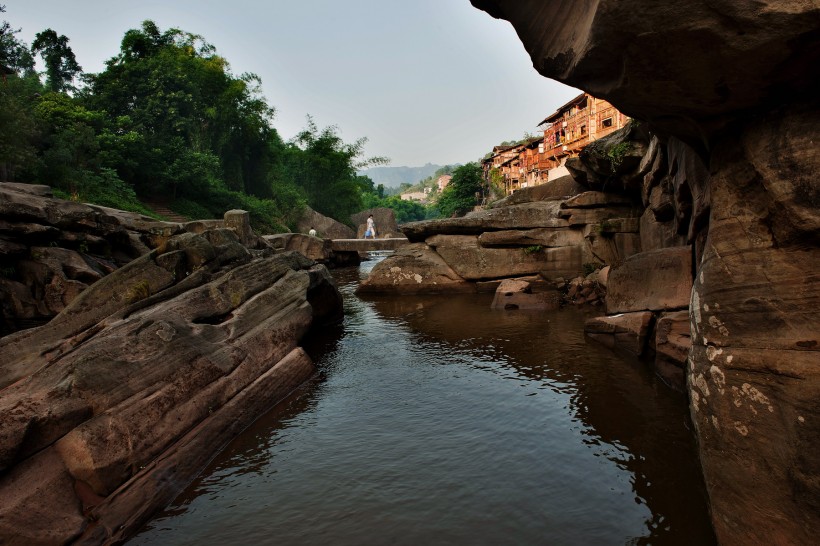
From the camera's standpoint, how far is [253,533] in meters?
Answer: 4.11

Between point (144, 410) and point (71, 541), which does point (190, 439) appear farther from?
point (71, 541)

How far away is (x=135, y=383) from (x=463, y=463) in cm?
350

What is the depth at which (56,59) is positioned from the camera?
41.8 metres

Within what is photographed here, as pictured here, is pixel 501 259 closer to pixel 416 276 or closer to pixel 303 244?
pixel 416 276

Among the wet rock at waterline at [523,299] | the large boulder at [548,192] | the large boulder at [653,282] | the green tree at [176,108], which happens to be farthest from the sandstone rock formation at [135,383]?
the green tree at [176,108]

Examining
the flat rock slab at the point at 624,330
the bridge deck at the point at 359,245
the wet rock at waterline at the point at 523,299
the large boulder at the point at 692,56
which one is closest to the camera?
the large boulder at the point at 692,56

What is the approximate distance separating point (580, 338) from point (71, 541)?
8.35 m

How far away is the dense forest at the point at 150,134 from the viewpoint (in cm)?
2359

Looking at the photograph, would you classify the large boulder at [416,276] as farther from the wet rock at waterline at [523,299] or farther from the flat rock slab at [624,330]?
the flat rock slab at [624,330]

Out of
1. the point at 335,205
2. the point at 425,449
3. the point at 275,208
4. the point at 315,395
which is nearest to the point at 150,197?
the point at 275,208

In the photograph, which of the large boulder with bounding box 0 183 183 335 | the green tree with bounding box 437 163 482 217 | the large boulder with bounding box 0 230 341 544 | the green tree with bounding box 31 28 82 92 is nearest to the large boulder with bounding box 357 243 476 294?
the large boulder with bounding box 0 230 341 544

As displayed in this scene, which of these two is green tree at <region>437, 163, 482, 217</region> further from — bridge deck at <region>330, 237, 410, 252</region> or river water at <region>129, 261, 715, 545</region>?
river water at <region>129, 261, 715, 545</region>

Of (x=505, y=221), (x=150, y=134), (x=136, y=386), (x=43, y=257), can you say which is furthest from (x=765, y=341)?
(x=150, y=134)

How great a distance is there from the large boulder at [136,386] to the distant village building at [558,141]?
98.7ft
